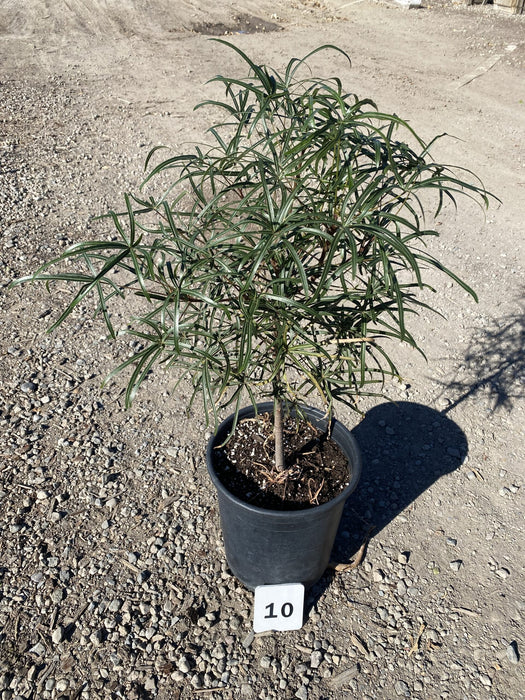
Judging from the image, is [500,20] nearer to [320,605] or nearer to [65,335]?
[65,335]

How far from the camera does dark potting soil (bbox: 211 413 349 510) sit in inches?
81.7

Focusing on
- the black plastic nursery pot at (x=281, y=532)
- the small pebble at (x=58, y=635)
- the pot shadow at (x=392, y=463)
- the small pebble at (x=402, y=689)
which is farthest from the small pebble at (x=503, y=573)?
the small pebble at (x=58, y=635)

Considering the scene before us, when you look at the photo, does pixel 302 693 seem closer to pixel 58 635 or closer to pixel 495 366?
pixel 58 635

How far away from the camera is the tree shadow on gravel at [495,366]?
3135 millimetres

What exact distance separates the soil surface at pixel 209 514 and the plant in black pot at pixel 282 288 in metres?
0.27

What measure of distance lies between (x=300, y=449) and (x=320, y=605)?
1.93 ft

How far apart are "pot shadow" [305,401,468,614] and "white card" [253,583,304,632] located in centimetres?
17

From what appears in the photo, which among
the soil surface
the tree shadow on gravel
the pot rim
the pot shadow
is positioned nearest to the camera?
the pot rim

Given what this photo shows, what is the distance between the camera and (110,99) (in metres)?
6.33

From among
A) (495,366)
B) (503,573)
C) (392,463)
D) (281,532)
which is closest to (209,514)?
(281,532)

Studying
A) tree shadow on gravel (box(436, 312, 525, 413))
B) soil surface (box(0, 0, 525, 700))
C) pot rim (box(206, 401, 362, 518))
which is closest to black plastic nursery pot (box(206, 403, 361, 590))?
pot rim (box(206, 401, 362, 518))

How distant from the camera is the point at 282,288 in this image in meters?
1.53

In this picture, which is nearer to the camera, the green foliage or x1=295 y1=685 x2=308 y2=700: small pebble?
the green foliage

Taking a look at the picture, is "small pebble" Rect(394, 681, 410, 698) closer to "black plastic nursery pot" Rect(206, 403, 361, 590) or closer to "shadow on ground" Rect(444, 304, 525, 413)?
"black plastic nursery pot" Rect(206, 403, 361, 590)
